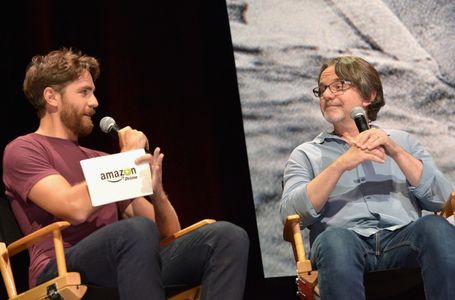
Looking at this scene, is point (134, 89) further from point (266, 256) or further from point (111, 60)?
point (266, 256)

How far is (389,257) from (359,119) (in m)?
0.50

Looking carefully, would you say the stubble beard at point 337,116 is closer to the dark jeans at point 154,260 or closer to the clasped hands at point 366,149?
the clasped hands at point 366,149

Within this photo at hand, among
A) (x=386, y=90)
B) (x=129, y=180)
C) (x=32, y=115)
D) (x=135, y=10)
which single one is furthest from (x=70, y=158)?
(x=386, y=90)

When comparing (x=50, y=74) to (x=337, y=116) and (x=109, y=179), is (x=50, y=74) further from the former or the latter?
(x=337, y=116)

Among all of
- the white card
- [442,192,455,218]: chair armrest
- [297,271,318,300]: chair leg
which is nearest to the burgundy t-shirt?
the white card

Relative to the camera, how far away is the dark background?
3867mm

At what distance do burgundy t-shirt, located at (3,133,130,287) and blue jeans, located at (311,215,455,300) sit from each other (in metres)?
0.83

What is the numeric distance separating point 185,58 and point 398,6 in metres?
1.11

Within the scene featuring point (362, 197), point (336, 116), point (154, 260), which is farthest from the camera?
point (336, 116)

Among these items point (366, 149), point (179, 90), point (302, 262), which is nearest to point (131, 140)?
point (302, 262)

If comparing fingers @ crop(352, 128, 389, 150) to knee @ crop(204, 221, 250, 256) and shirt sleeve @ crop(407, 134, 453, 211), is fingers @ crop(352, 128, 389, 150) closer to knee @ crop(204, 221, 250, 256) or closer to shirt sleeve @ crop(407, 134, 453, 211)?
shirt sleeve @ crop(407, 134, 453, 211)

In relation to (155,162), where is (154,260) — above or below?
below

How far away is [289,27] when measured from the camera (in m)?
3.90

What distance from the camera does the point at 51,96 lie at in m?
2.96
